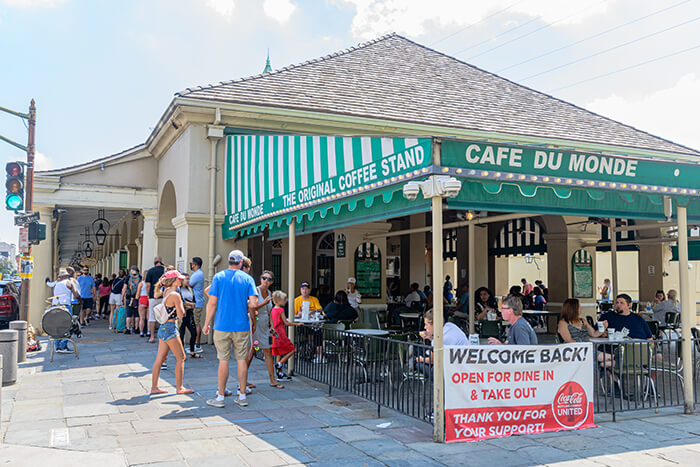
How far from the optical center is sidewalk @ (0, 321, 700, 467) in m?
5.08

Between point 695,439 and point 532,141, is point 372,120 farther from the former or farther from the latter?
point 695,439

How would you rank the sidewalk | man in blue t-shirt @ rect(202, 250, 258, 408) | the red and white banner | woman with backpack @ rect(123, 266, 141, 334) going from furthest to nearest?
woman with backpack @ rect(123, 266, 141, 334) → man in blue t-shirt @ rect(202, 250, 258, 408) → the red and white banner → the sidewalk

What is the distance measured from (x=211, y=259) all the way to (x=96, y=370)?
4.09 metres

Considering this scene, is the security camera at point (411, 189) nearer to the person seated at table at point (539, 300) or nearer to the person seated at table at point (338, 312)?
the person seated at table at point (338, 312)

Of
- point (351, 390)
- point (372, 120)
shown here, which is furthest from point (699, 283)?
point (351, 390)

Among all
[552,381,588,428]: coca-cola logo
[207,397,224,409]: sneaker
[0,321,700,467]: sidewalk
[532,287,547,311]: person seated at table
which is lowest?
[0,321,700,467]: sidewalk

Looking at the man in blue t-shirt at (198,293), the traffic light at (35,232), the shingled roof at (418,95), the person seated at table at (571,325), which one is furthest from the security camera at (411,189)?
the traffic light at (35,232)

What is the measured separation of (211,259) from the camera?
13.0 meters

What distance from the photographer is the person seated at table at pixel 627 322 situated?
8.07 meters

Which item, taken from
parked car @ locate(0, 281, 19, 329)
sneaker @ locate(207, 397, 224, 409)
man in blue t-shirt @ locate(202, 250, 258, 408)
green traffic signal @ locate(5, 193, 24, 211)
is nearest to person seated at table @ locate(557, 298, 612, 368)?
man in blue t-shirt @ locate(202, 250, 258, 408)

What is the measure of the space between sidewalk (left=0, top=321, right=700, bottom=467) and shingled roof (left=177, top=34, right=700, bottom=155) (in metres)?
7.46

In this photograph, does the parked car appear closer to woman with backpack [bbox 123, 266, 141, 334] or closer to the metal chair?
woman with backpack [bbox 123, 266, 141, 334]

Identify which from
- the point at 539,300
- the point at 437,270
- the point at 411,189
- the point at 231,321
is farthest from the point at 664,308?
the point at 231,321

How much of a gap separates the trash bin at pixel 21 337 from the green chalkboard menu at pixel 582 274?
13.3 meters
